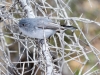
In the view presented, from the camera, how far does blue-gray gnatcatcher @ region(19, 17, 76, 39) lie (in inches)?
128

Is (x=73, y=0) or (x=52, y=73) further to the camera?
(x=73, y=0)

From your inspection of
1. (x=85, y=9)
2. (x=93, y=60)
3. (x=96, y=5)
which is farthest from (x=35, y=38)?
(x=96, y=5)

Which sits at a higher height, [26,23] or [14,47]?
[26,23]

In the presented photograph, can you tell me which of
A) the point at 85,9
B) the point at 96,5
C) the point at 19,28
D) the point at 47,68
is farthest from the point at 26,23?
the point at 96,5

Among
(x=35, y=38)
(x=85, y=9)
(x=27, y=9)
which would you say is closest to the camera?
(x=27, y=9)

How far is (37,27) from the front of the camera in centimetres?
346

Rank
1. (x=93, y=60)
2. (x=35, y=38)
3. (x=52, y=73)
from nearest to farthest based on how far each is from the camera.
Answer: (x=52, y=73)
(x=35, y=38)
(x=93, y=60)

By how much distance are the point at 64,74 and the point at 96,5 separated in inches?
61.6

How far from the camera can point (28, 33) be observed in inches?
130

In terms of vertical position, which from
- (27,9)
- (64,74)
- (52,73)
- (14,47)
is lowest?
(64,74)

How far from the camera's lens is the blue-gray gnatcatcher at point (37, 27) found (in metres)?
3.25

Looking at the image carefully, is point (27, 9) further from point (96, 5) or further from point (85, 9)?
point (96, 5)

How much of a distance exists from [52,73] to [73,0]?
3035mm

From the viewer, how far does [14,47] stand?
5355 millimetres
